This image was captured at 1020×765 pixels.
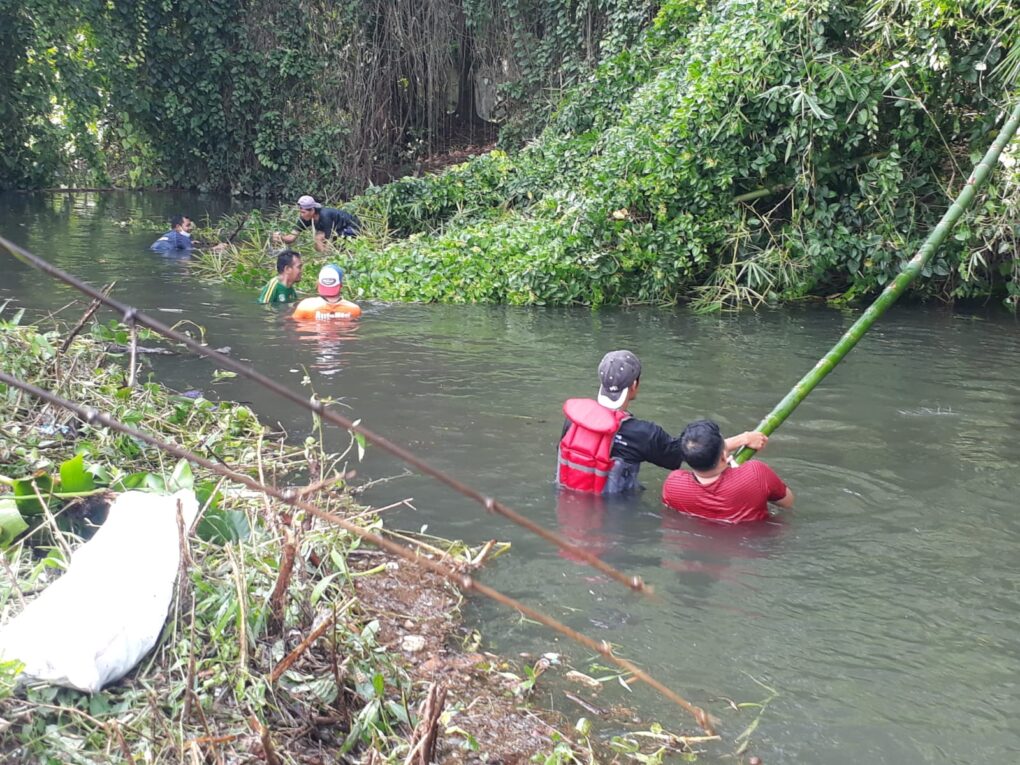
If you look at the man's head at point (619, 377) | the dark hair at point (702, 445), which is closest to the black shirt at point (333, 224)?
the man's head at point (619, 377)

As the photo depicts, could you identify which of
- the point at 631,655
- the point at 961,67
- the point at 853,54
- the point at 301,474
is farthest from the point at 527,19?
the point at 631,655

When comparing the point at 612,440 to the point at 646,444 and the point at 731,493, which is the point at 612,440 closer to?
the point at 646,444

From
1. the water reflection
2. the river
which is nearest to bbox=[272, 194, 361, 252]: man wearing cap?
the river

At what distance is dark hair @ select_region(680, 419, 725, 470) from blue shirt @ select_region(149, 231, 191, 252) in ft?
38.4

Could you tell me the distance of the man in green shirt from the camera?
11.8m

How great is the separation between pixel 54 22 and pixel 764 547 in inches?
818

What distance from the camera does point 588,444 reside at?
19.9 feet

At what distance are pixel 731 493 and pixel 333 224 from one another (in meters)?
10.8

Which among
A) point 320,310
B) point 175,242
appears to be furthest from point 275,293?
point 175,242

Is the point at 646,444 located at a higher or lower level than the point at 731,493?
higher

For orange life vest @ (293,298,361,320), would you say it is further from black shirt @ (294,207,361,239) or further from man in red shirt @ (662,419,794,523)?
man in red shirt @ (662,419,794,523)

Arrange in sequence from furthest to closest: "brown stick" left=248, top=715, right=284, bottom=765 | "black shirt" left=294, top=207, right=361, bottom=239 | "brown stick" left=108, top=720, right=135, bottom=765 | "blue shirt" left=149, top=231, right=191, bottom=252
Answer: "blue shirt" left=149, top=231, right=191, bottom=252
"black shirt" left=294, top=207, right=361, bottom=239
"brown stick" left=248, top=715, right=284, bottom=765
"brown stick" left=108, top=720, right=135, bottom=765

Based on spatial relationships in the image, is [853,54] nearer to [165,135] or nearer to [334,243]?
[334,243]

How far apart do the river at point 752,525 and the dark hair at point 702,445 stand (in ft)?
1.41
